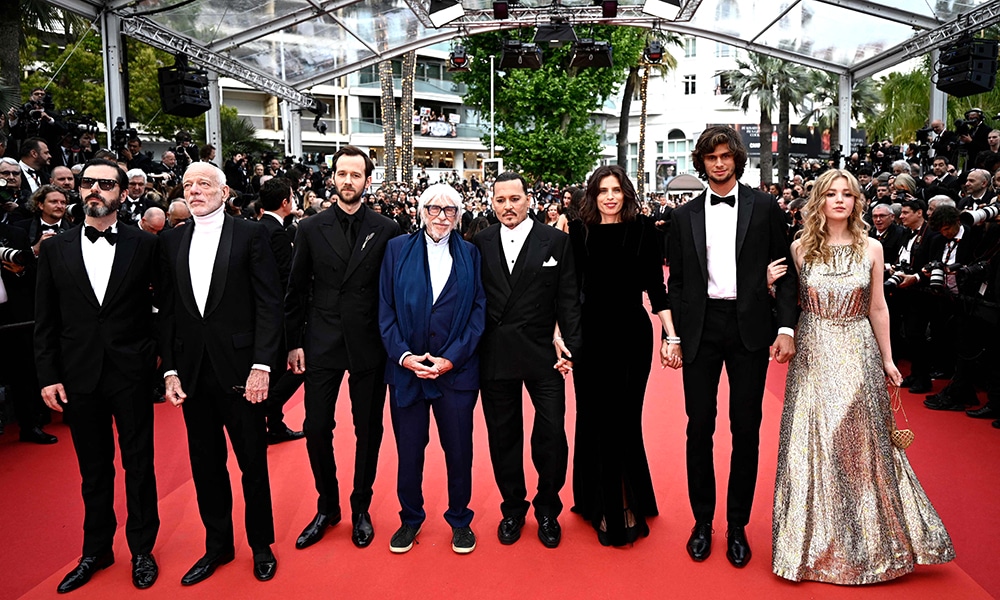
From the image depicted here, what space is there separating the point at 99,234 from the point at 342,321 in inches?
46.3

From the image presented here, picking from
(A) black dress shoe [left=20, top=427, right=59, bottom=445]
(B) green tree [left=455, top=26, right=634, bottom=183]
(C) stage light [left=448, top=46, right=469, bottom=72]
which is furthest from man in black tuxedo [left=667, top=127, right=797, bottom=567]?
(B) green tree [left=455, top=26, right=634, bottom=183]

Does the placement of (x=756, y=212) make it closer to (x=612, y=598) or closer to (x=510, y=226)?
(x=510, y=226)

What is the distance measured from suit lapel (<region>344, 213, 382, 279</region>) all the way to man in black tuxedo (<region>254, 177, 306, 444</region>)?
33.0 inches

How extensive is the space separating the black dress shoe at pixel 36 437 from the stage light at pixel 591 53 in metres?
13.6

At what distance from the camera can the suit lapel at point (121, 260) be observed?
10.5ft

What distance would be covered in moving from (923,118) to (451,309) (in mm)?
22450

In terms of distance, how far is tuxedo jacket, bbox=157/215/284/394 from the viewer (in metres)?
3.24

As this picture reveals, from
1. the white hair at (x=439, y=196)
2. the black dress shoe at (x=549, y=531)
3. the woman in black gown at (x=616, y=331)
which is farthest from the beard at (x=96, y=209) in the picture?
the black dress shoe at (x=549, y=531)

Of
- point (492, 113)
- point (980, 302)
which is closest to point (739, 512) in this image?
point (980, 302)

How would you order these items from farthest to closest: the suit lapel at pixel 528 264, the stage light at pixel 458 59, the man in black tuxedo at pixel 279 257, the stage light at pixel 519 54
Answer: the stage light at pixel 458 59
the stage light at pixel 519 54
the man in black tuxedo at pixel 279 257
the suit lapel at pixel 528 264

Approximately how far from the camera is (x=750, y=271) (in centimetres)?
331

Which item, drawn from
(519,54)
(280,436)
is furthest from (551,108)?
(280,436)

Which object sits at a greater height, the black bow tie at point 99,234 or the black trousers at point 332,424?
the black bow tie at point 99,234

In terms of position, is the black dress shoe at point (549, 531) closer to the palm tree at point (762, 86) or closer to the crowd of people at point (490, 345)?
the crowd of people at point (490, 345)
